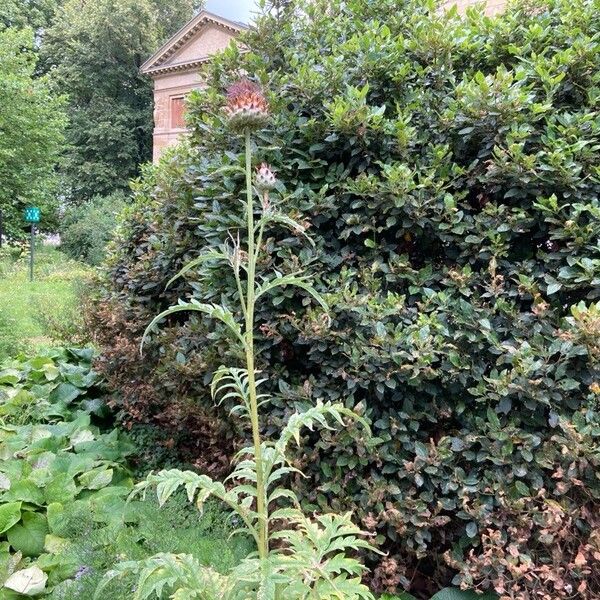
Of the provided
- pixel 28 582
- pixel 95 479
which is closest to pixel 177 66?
pixel 95 479

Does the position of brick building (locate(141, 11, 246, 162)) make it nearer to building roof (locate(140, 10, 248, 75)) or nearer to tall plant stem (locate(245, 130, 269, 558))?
building roof (locate(140, 10, 248, 75))

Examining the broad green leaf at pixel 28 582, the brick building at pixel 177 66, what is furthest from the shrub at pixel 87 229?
the broad green leaf at pixel 28 582

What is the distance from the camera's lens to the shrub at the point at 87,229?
1952cm

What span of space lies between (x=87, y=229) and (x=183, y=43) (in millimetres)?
9351

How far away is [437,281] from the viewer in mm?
2229

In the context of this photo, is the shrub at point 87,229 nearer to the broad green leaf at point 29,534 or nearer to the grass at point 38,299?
the grass at point 38,299

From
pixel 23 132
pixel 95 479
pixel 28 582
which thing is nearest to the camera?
pixel 28 582

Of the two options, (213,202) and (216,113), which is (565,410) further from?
(216,113)

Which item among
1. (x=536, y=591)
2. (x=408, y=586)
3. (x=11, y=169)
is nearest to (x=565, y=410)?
(x=536, y=591)

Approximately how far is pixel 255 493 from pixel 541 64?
1.96 metres

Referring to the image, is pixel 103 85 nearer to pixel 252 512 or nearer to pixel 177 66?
pixel 177 66

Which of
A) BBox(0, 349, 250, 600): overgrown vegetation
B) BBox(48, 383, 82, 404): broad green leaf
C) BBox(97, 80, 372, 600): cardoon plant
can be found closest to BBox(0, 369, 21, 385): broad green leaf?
BBox(0, 349, 250, 600): overgrown vegetation

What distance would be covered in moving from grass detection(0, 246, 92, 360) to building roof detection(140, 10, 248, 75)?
8995mm

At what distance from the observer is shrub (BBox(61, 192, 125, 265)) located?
19.5 metres
